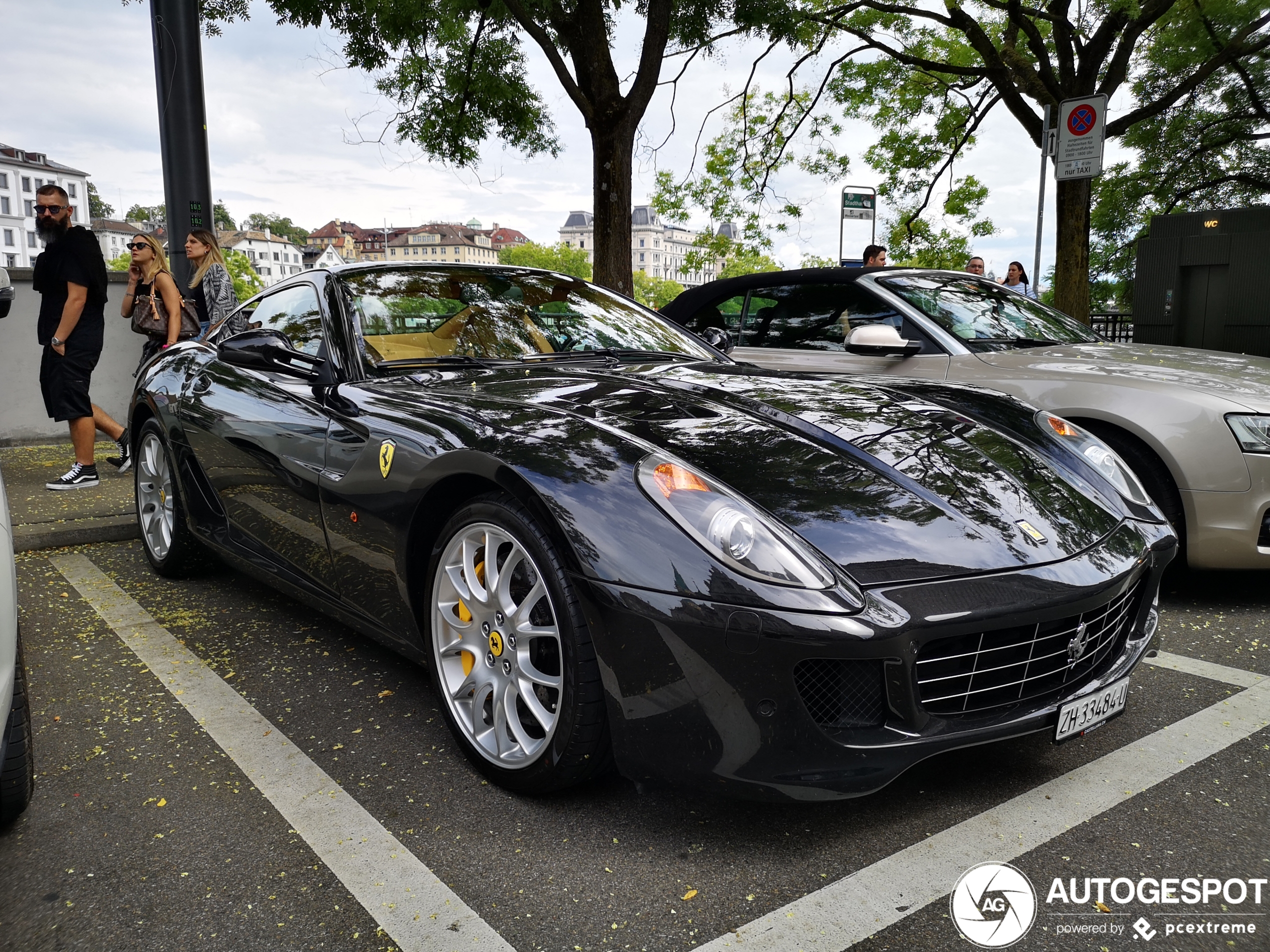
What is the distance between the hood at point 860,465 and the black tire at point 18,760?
136cm

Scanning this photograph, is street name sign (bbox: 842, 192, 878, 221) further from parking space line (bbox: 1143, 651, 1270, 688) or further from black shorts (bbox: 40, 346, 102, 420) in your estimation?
parking space line (bbox: 1143, 651, 1270, 688)

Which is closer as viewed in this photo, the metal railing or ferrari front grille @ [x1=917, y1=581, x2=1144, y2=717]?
ferrari front grille @ [x1=917, y1=581, x2=1144, y2=717]

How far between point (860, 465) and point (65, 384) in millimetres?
5742

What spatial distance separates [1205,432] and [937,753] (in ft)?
8.82

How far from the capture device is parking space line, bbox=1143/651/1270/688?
128 inches

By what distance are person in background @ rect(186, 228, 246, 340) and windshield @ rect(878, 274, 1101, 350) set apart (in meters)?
4.67

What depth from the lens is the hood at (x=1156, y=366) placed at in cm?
417

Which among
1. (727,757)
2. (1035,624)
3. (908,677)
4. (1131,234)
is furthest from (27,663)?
(1131,234)

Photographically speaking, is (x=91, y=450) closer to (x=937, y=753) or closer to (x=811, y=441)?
(x=811, y=441)

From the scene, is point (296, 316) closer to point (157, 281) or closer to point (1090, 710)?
point (1090, 710)

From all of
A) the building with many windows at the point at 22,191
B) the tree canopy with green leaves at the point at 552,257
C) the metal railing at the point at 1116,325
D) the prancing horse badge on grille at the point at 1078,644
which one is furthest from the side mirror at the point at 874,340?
the building with many windows at the point at 22,191

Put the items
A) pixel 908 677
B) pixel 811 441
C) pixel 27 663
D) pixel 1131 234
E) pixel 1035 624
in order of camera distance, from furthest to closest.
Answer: pixel 1131 234
pixel 27 663
pixel 811 441
pixel 1035 624
pixel 908 677

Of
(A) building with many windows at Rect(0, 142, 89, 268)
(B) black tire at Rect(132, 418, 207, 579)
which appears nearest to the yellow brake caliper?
(B) black tire at Rect(132, 418, 207, 579)

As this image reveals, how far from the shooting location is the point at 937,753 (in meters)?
2.07
